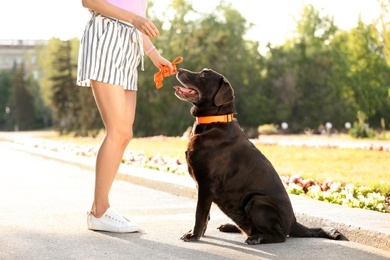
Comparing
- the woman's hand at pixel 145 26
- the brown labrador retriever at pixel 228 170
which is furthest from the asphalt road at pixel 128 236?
Answer: the woman's hand at pixel 145 26

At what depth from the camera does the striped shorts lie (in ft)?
19.5

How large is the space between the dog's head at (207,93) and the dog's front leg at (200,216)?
644 mm

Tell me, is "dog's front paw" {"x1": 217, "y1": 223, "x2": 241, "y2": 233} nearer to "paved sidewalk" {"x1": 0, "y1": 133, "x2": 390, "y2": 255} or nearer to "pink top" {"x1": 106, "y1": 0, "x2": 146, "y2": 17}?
"paved sidewalk" {"x1": 0, "y1": 133, "x2": 390, "y2": 255}

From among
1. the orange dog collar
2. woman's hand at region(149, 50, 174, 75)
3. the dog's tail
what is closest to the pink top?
woman's hand at region(149, 50, 174, 75)

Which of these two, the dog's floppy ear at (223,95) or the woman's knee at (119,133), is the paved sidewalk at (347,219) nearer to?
the dog's floppy ear at (223,95)

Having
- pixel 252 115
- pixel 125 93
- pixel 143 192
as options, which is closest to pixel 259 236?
pixel 125 93

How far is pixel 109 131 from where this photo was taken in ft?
19.8

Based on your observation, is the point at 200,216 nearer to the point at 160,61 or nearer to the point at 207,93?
the point at 207,93

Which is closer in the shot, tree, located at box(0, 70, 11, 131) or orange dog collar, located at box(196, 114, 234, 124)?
orange dog collar, located at box(196, 114, 234, 124)

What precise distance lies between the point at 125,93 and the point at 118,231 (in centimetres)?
116

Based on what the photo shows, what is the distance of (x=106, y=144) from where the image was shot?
239 inches

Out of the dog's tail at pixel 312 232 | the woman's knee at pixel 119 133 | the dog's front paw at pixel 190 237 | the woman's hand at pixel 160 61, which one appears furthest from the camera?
the woman's hand at pixel 160 61

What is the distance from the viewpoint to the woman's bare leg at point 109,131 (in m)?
5.98

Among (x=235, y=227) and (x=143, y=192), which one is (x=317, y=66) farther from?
(x=235, y=227)
